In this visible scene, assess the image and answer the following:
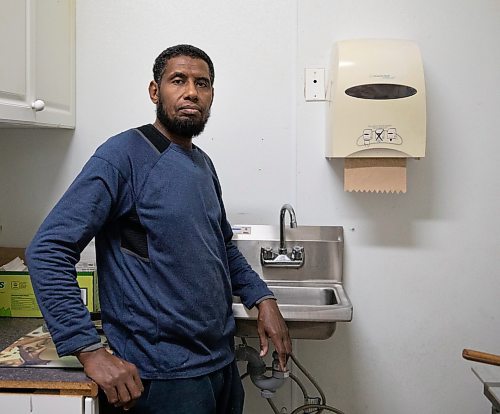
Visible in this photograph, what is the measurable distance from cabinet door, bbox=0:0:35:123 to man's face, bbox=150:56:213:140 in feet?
1.36

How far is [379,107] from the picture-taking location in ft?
6.13

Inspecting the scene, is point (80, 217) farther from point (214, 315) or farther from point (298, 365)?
point (298, 365)

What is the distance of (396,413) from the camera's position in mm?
2154

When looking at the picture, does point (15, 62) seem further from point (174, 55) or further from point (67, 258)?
point (67, 258)

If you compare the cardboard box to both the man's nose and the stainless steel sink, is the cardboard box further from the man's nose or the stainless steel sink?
the man's nose

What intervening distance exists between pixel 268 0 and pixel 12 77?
902 millimetres

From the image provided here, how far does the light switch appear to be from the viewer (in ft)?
6.81

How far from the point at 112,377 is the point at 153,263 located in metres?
0.27

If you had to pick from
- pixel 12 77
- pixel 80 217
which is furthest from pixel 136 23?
pixel 80 217

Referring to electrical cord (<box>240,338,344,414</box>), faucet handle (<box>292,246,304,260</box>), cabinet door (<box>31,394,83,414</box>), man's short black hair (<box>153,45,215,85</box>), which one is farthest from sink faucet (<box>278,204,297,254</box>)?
Result: cabinet door (<box>31,394,83,414</box>)

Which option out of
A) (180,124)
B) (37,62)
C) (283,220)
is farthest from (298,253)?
(37,62)

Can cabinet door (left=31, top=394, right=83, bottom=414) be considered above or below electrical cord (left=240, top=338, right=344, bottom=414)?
above

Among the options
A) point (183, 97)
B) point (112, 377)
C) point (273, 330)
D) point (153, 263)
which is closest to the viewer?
point (112, 377)

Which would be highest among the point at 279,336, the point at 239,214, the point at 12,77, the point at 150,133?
the point at 12,77
